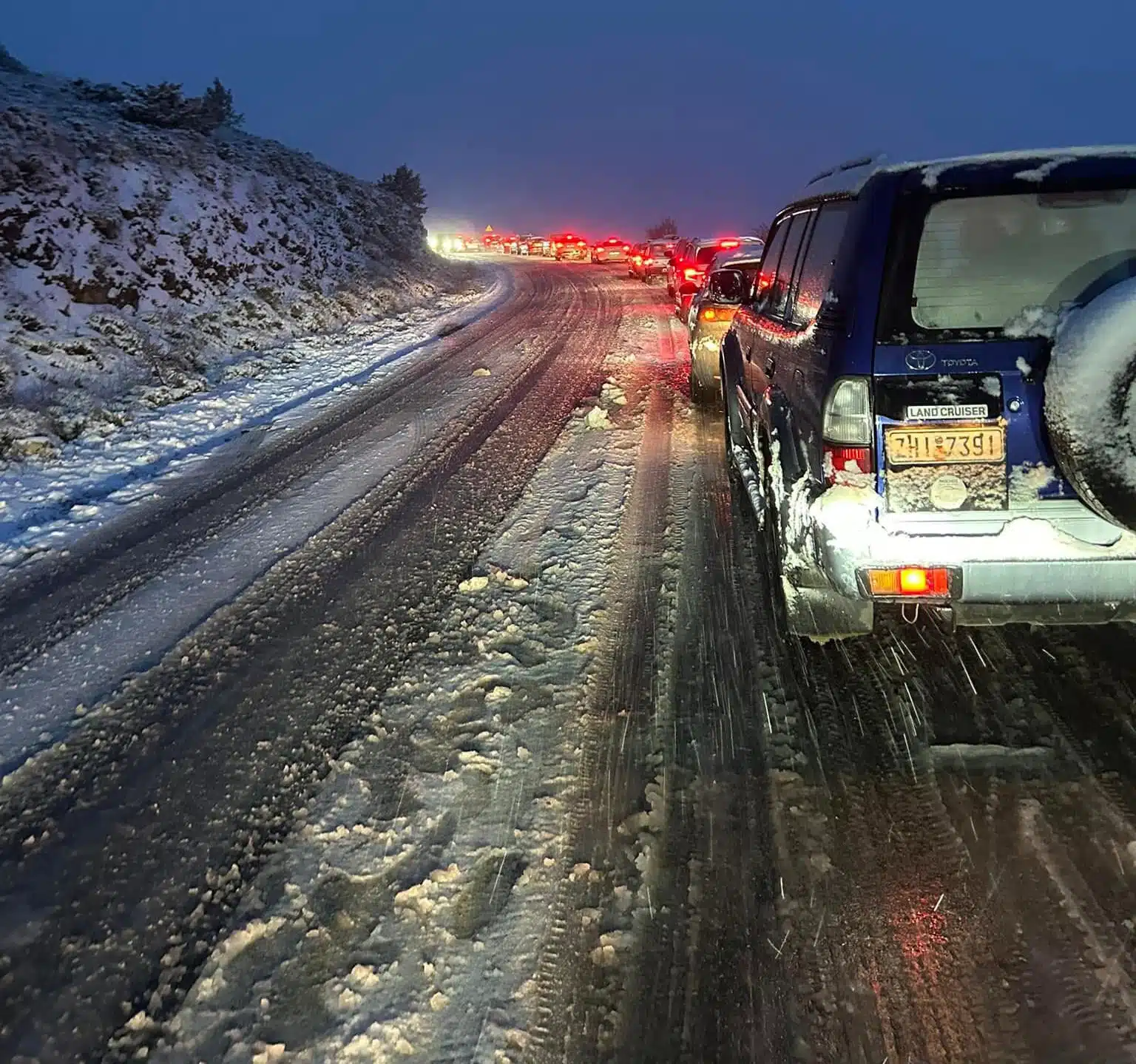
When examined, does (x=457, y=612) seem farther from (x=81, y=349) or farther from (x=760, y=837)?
(x=81, y=349)

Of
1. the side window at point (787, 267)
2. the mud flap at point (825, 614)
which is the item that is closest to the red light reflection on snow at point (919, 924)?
the mud flap at point (825, 614)

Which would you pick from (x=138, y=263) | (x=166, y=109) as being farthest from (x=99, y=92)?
(x=138, y=263)

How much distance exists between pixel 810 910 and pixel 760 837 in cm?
34

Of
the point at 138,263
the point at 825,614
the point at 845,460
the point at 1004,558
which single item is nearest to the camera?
the point at 1004,558

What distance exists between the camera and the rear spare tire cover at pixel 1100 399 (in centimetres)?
261

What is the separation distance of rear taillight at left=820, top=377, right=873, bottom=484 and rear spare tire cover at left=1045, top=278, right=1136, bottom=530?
1.90ft

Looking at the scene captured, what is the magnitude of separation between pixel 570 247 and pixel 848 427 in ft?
168

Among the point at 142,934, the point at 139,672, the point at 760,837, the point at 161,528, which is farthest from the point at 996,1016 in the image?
the point at 161,528

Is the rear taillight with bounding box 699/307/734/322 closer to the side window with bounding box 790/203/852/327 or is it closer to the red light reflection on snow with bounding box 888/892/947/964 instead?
the side window with bounding box 790/203/852/327

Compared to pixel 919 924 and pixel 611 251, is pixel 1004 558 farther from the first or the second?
pixel 611 251

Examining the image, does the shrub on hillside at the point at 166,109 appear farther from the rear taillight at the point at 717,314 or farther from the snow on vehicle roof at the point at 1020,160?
the snow on vehicle roof at the point at 1020,160

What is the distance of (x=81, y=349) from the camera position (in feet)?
35.5

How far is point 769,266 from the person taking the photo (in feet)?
18.6

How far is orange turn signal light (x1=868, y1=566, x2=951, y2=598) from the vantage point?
10.0ft
